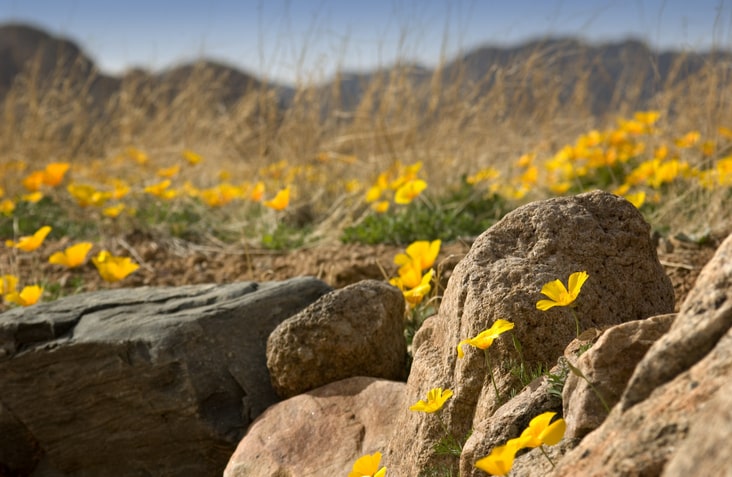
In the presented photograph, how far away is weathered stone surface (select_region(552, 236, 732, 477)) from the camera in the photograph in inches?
52.5

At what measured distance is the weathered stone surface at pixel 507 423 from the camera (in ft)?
6.05

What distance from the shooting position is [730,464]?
1.01 metres

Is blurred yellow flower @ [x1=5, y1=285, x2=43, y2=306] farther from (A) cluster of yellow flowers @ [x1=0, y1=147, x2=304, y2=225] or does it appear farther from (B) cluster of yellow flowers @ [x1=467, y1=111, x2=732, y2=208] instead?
(B) cluster of yellow flowers @ [x1=467, y1=111, x2=732, y2=208]

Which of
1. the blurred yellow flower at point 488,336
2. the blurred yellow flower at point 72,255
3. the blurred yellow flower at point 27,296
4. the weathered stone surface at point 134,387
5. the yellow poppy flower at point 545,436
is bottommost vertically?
the weathered stone surface at point 134,387

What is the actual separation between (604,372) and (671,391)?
0.32 meters

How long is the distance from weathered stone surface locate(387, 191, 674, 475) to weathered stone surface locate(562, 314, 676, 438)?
38cm

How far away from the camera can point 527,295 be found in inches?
87.2

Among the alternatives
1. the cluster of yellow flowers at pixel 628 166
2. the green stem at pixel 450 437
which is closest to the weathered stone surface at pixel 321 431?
the green stem at pixel 450 437

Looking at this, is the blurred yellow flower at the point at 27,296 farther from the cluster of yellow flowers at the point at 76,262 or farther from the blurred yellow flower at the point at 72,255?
the blurred yellow flower at the point at 72,255

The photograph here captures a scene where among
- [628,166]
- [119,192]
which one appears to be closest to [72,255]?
[119,192]

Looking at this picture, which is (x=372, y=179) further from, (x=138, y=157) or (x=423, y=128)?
(x=138, y=157)

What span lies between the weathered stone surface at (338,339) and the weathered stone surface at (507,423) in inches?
43.5

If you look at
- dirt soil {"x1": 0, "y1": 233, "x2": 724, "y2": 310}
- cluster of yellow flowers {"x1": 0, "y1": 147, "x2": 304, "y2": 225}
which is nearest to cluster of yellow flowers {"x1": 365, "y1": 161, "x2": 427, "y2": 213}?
dirt soil {"x1": 0, "y1": 233, "x2": 724, "y2": 310}

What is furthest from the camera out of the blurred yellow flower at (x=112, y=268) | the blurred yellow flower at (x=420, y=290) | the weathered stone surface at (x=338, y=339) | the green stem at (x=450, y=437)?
the blurred yellow flower at (x=112, y=268)
